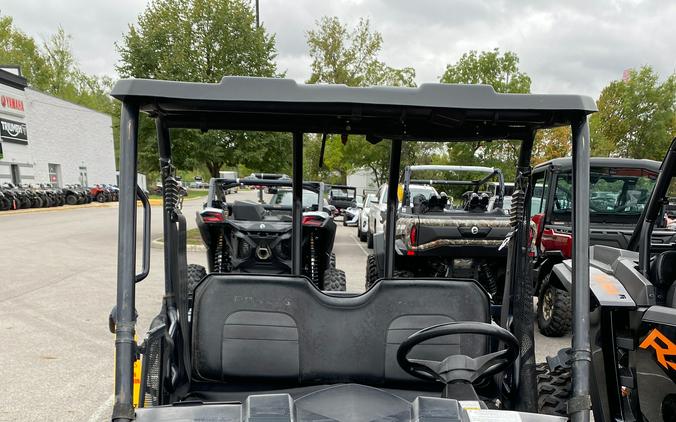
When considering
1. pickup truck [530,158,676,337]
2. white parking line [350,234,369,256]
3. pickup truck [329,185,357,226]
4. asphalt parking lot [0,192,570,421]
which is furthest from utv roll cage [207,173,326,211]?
pickup truck [329,185,357,226]

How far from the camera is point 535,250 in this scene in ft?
19.8

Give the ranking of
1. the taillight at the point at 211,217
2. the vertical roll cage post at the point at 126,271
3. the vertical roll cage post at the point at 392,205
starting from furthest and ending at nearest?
the taillight at the point at 211,217 < the vertical roll cage post at the point at 392,205 < the vertical roll cage post at the point at 126,271

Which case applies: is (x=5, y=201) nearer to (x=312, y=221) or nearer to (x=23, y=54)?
(x=312, y=221)

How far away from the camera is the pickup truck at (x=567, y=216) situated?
5.61 metres

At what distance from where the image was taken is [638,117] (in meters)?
35.3

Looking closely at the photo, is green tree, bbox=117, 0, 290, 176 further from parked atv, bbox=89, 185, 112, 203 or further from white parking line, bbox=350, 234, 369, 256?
parked atv, bbox=89, 185, 112, 203

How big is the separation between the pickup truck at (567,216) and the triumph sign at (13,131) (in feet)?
99.0

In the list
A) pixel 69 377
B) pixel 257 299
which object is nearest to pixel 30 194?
pixel 69 377

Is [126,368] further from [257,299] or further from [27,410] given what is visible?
[27,410]

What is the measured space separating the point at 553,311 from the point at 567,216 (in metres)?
1.15

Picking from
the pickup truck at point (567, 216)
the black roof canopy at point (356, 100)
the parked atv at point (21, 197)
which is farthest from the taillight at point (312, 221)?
the parked atv at point (21, 197)

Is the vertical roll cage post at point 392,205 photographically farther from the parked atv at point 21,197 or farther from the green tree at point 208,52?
the parked atv at point 21,197

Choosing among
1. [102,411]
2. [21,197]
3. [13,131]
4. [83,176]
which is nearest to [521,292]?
[102,411]

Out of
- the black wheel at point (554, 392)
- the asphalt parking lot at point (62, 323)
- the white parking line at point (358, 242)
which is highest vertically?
the black wheel at point (554, 392)
